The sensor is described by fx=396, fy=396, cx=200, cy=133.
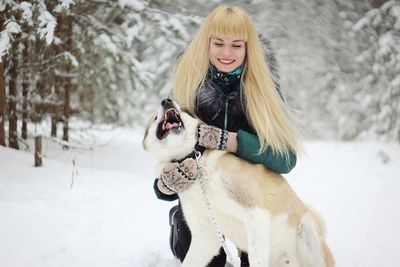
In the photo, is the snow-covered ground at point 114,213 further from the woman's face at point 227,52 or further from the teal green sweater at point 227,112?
the woman's face at point 227,52

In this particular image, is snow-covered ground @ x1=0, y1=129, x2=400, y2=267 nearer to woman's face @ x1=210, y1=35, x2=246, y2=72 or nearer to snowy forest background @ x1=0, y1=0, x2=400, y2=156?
woman's face @ x1=210, y1=35, x2=246, y2=72

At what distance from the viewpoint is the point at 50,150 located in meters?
6.59

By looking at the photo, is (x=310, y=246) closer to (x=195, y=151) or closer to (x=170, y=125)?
(x=195, y=151)

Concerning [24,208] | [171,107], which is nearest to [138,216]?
[24,208]

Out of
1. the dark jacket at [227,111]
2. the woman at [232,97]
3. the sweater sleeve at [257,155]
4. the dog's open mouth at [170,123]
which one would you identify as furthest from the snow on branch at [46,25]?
the sweater sleeve at [257,155]

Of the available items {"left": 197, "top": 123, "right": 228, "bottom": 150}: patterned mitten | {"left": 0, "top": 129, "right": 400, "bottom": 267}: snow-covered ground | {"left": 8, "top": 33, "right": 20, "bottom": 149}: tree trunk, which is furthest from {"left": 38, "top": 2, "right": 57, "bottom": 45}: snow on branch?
{"left": 197, "top": 123, "right": 228, "bottom": 150}: patterned mitten

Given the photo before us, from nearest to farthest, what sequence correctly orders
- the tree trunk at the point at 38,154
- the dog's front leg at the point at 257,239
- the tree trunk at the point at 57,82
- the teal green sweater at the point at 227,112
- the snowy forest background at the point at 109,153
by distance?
the dog's front leg at the point at 257,239, the teal green sweater at the point at 227,112, the snowy forest background at the point at 109,153, the tree trunk at the point at 38,154, the tree trunk at the point at 57,82

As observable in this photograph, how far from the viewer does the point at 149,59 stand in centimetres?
1606

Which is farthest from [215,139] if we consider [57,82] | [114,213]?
[57,82]

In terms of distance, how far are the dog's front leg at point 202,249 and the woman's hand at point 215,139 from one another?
0.56 meters

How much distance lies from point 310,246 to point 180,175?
2.84 feet

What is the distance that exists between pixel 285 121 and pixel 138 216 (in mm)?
2277

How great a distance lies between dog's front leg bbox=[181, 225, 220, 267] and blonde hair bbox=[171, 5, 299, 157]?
646 mm

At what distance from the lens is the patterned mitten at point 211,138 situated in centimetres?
217
